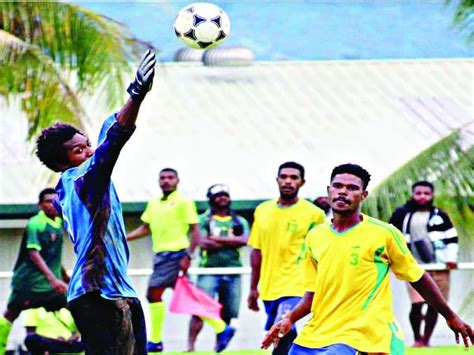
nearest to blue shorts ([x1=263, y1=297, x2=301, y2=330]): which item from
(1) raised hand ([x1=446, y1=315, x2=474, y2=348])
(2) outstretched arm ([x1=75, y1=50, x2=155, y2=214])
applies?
(1) raised hand ([x1=446, y1=315, x2=474, y2=348])

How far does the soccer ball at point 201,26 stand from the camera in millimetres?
10352

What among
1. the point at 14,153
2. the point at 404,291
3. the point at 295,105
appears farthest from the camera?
the point at 295,105

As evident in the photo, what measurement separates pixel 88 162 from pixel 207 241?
7.89 metres

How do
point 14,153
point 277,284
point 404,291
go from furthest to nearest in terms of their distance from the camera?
point 14,153
point 404,291
point 277,284

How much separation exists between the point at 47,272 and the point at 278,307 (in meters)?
3.06

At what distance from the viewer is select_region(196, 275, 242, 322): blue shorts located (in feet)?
49.6

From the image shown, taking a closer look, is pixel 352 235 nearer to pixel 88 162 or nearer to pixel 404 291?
pixel 88 162

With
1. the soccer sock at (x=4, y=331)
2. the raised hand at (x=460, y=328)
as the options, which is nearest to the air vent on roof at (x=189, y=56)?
the soccer sock at (x=4, y=331)

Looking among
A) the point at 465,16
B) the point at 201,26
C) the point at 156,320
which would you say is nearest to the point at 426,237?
the point at 465,16

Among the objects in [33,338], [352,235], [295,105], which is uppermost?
[295,105]

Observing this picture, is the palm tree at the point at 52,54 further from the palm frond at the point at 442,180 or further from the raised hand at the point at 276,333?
the raised hand at the point at 276,333

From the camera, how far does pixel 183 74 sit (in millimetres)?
23531

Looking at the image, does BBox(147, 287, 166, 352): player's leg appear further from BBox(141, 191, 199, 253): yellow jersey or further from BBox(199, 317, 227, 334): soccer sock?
BBox(199, 317, 227, 334): soccer sock

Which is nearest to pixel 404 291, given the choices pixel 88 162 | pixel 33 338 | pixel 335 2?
pixel 33 338
